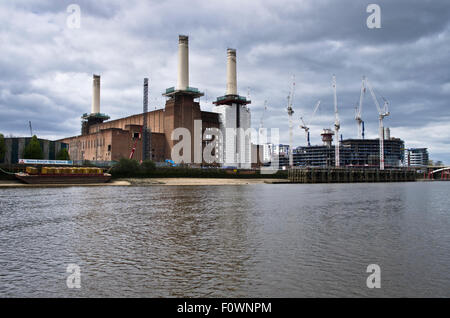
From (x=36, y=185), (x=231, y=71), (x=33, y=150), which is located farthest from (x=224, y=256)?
(x=231, y=71)

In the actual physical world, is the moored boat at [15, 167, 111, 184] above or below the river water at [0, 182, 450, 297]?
above

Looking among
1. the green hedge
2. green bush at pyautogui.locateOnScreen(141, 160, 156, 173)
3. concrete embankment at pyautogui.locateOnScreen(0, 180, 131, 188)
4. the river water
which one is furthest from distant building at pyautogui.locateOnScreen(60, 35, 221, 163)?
the river water

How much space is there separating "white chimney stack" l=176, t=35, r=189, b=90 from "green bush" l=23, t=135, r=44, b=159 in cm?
5255

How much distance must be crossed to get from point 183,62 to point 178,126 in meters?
24.2

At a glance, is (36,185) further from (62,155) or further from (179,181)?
(62,155)

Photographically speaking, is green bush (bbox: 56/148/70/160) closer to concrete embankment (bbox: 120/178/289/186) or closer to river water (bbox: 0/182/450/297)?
concrete embankment (bbox: 120/178/289/186)

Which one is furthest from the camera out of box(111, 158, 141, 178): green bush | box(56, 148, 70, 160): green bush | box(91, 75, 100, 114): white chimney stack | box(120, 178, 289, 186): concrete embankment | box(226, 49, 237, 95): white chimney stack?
box(91, 75, 100, 114): white chimney stack

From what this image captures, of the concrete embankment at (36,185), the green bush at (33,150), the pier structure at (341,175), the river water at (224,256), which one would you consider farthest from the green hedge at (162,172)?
the river water at (224,256)

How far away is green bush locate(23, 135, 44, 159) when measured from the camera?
112 metres

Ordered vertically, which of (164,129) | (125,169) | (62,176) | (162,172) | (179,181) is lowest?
(179,181)

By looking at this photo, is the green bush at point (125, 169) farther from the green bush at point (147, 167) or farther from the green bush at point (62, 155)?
the green bush at point (62, 155)

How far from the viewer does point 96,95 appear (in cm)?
17588

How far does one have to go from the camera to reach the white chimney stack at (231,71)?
15100 cm
